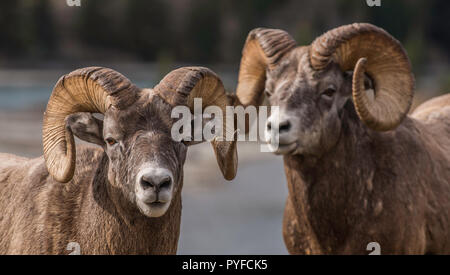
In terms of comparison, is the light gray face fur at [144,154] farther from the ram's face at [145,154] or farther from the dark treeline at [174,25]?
the dark treeline at [174,25]

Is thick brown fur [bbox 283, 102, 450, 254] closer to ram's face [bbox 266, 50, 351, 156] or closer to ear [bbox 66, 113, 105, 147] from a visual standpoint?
ram's face [bbox 266, 50, 351, 156]

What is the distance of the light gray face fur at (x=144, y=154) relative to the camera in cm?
452

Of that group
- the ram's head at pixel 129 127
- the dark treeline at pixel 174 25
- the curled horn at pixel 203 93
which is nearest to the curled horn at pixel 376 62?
the curled horn at pixel 203 93

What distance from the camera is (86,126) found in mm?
5227

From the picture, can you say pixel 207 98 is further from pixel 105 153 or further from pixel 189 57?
pixel 189 57

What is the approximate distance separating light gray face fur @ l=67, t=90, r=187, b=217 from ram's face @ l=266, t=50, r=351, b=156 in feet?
4.32

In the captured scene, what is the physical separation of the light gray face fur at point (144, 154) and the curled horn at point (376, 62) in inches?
80.4

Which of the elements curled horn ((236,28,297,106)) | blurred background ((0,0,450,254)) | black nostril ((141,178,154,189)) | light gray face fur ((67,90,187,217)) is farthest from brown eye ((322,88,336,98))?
blurred background ((0,0,450,254))

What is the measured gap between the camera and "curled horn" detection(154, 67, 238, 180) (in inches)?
199

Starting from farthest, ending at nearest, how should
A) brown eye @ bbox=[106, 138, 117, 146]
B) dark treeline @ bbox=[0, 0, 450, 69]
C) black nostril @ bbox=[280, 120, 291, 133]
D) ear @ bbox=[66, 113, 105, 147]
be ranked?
dark treeline @ bbox=[0, 0, 450, 69] < black nostril @ bbox=[280, 120, 291, 133] < ear @ bbox=[66, 113, 105, 147] < brown eye @ bbox=[106, 138, 117, 146]

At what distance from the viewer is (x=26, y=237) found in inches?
205

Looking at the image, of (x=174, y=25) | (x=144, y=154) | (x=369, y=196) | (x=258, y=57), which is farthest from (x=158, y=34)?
(x=144, y=154)

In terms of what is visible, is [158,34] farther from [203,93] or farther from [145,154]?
[145,154]

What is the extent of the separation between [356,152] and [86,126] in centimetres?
263
